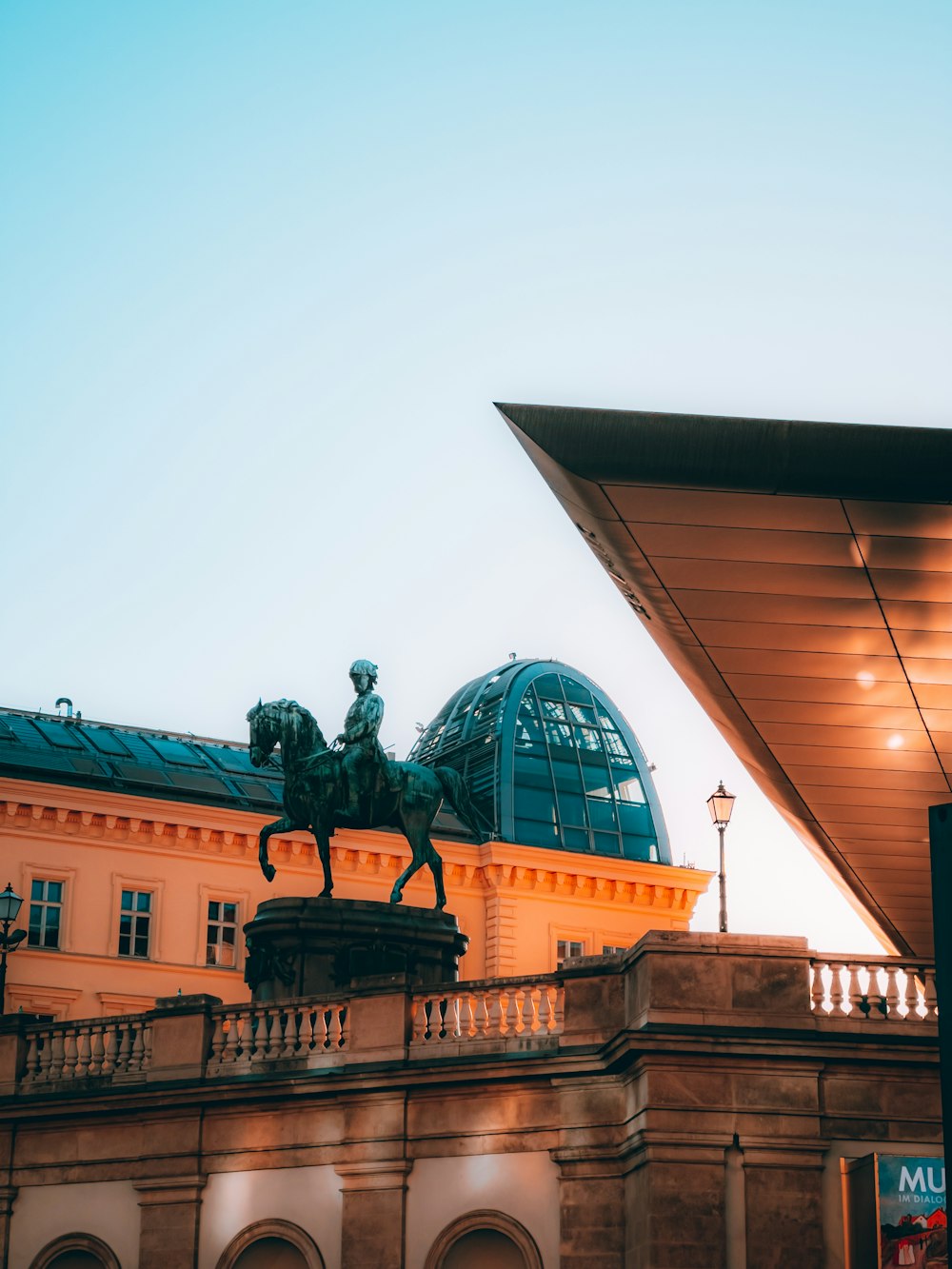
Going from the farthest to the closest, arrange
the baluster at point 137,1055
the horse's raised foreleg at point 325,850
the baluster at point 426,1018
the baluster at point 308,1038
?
1. the horse's raised foreleg at point 325,850
2. the baluster at point 137,1055
3. the baluster at point 308,1038
4. the baluster at point 426,1018

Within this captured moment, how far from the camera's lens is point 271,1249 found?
33.0 metres

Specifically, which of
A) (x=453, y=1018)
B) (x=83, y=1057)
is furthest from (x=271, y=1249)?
(x=453, y=1018)

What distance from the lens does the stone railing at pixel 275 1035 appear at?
1296 inches

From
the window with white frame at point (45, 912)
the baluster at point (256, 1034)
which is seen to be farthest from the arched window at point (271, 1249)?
the window with white frame at point (45, 912)

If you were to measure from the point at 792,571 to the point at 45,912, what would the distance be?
4351 cm

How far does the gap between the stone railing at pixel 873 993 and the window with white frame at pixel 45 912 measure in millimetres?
42424

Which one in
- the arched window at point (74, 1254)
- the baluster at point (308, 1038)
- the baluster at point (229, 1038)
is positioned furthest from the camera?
the arched window at point (74, 1254)

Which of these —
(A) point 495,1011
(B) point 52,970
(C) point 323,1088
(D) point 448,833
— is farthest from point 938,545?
(D) point 448,833

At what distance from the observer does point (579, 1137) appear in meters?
30.6

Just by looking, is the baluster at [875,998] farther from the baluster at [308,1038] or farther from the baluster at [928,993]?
the baluster at [308,1038]

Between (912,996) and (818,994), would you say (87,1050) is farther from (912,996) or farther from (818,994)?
(912,996)

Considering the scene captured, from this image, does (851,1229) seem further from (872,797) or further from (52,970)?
(52,970)

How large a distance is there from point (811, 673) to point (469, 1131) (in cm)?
863

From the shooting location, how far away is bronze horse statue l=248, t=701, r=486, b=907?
121 feet
